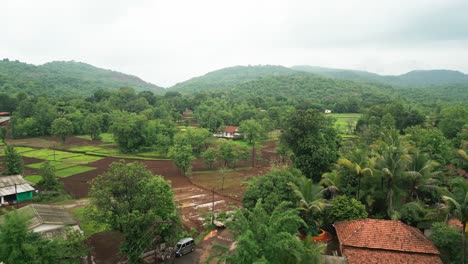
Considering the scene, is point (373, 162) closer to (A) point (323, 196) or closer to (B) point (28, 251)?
(A) point (323, 196)

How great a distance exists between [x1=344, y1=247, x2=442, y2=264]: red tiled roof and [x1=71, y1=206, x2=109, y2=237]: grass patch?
14060 mm

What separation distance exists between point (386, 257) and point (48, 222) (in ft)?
66.9

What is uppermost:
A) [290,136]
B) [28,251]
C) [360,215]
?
[290,136]

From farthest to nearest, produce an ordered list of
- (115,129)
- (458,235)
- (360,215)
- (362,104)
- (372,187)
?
1. (362,104)
2. (115,129)
3. (372,187)
4. (360,215)
5. (458,235)

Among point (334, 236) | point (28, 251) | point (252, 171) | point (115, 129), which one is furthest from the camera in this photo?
point (115, 129)

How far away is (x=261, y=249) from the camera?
43.2ft

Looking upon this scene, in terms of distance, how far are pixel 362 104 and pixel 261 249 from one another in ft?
358

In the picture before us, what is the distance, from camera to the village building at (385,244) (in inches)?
663

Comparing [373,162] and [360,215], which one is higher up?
[373,162]

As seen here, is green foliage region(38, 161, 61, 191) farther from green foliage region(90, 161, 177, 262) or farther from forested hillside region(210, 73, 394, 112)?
forested hillside region(210, 73, 394, 112)

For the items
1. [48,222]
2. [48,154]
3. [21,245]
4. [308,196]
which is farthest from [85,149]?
[308,196]

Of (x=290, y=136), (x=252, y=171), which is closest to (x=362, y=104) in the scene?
(x=252, y=171)

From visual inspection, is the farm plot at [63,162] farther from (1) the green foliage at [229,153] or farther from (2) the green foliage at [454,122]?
(2) the green foliage at [454,122]

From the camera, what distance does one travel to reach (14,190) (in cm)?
2941
